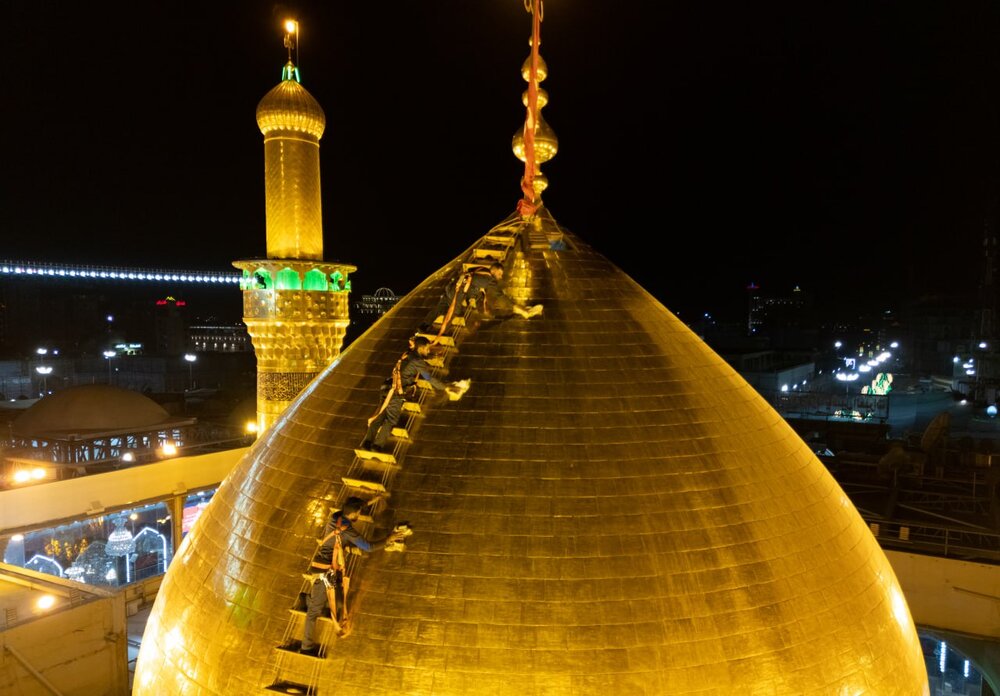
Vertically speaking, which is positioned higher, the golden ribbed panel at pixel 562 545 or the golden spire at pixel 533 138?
the golden spire at pixel 533 138

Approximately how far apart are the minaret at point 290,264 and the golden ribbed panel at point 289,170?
0.02 m

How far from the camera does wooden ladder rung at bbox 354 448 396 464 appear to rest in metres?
5.08

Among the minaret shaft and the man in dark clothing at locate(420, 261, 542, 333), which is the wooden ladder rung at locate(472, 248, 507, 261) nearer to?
the man in dark clothing at locate(420, 261, 542, 333)

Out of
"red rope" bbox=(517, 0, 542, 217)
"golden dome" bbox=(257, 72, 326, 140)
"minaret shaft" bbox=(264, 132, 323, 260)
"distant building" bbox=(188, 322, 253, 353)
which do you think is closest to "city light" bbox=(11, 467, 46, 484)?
"minaret shaft" bbox=(264, 132, 323, 260)

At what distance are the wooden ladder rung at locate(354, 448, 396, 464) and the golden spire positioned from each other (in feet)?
9.95

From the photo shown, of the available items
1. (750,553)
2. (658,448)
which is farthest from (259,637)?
(750,553)

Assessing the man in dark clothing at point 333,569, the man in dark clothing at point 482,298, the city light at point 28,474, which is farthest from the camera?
the city light at point 28,474

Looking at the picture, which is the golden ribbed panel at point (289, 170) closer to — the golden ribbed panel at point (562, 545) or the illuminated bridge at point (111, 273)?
the golden ribbed panel at point (562, 545)

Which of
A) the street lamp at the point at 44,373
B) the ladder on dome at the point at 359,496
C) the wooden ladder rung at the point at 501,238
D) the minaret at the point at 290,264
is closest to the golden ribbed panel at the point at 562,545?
the ladder on dome at the point at 359,496

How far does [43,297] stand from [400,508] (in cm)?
7444

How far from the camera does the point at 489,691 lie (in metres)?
4.20

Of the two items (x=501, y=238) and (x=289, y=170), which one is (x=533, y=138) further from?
(x=289, y=170)

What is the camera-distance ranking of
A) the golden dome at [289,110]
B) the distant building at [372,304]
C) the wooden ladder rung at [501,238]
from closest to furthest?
the wooden ladder rung at [501,238] < the golden dome at [289,110] < the distant building at [372,304]

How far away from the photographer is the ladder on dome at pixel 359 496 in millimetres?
4476
